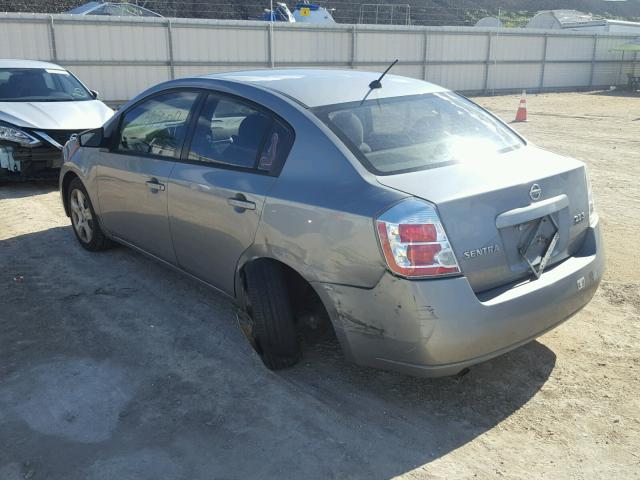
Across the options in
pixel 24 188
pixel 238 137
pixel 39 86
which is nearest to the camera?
pixel 238 137

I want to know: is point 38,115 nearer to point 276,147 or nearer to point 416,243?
point 276,147

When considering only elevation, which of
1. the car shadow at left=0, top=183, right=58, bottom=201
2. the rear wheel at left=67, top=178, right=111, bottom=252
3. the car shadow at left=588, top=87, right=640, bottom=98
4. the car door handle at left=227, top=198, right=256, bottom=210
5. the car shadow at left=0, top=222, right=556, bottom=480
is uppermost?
the car door handle at left=227, top=198, right=256, bottom=210

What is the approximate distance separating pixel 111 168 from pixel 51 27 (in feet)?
51.2

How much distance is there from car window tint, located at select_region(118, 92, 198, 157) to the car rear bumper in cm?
177

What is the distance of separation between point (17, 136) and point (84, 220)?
288cm

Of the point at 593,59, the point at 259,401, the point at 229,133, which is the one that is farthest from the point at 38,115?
the point at 593,59

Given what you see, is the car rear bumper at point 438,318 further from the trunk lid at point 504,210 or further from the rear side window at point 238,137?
the rear side window at point 238,137

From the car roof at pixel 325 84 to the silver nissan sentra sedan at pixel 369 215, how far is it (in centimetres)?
2

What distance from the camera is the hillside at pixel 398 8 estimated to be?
132 feet

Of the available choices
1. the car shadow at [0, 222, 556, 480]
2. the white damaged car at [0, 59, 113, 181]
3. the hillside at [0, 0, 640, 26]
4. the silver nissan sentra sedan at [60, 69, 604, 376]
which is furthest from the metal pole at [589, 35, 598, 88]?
the car shadow at [0, 222, 556, 480]

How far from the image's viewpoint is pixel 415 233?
291 centimetres

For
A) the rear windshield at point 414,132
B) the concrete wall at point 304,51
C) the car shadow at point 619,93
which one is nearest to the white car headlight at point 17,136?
the rear windshield at point 414,132

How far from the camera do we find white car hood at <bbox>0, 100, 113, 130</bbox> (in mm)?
8023

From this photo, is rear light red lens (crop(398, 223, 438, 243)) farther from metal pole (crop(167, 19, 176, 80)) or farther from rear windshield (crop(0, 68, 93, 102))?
metal pole (crop(167, 19, 176, 80))
